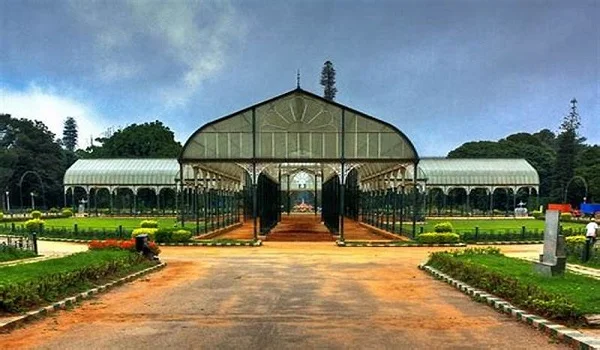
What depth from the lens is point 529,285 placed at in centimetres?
1205

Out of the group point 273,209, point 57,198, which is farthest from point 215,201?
point 57,198

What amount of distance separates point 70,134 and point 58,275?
488 feet

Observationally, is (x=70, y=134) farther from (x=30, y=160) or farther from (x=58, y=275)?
(x=58, y=275)

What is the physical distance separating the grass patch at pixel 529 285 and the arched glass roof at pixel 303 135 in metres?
13.5

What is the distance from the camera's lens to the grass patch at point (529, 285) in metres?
10.1

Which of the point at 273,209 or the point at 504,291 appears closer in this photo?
the point at 504,291

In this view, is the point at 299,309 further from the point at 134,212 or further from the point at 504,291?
the point at 134,212

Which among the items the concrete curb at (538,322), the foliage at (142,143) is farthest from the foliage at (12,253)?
the foliage at (142,143)

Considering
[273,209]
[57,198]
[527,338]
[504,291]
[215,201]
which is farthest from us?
[57,198]

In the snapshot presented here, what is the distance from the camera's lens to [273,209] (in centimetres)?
5112

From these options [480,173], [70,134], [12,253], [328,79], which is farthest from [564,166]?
[70,134]

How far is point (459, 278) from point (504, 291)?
3498mm

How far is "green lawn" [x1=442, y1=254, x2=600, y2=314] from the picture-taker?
10.5 m

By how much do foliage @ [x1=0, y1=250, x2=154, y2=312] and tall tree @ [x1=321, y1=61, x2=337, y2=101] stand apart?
94341 millimetres
